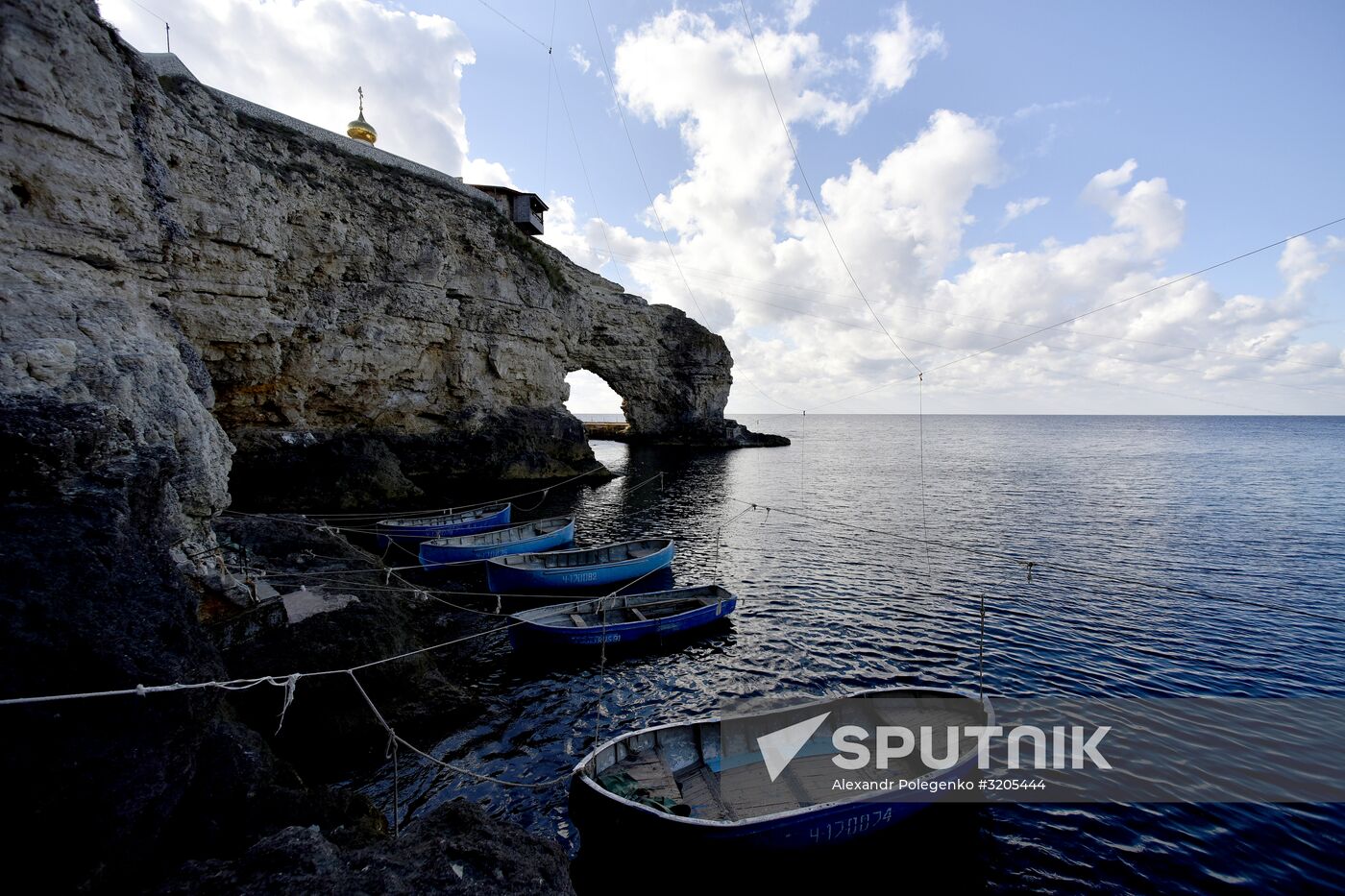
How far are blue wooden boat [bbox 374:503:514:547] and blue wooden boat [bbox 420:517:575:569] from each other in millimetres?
1329

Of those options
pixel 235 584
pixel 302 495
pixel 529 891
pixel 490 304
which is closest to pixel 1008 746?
pixel 529 891

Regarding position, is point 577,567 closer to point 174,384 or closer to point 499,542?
point 499,542

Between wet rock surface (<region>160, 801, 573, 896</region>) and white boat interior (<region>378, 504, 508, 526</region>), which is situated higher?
white boat interior (<region>378, 504, 508, 526</region>)

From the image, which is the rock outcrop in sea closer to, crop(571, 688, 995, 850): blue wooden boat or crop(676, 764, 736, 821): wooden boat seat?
crop(571, 688, 995, 850): blue wooden boat

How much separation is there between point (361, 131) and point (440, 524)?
34215 millimetres

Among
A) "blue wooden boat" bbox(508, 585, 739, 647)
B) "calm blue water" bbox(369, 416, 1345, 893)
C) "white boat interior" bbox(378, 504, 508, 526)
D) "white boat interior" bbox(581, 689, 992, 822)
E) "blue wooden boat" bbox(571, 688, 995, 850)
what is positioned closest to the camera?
"blue wooden boat" bbox(571, 688, 995, 850)

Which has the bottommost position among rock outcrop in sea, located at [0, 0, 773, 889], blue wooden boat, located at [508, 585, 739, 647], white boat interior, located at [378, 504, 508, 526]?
blue wooden boat, located at [508, 585, 739, 647]

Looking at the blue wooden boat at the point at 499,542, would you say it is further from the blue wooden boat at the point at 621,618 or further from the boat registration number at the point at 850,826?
the boat registration number at the point at 850,826

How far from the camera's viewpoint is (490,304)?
40812mm

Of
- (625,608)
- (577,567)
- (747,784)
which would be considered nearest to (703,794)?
(747,784)

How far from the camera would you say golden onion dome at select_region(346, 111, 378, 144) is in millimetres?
40125

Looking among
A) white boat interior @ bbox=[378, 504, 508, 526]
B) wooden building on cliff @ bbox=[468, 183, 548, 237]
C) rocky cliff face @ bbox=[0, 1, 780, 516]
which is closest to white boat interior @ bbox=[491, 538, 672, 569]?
white boat interior @ bbox=[378, 504, 508, 526]

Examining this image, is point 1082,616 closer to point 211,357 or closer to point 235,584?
point 235,584

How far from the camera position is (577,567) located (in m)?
20.3
